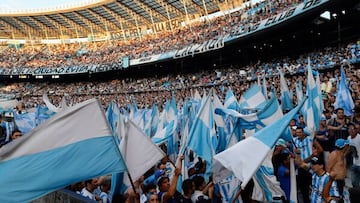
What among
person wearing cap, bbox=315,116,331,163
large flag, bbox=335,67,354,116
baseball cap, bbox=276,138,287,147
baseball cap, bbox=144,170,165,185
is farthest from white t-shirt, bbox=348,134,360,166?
large flag, bbox=335,67,354,116

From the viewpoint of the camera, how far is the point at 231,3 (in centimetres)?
4300

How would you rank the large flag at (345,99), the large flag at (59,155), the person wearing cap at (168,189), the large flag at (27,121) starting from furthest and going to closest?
the large flag at (27,121), the large flag at (345,99), the person wearing cap at (168,189), the large flag at (59,155)

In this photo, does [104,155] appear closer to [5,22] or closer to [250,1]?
[250,1]

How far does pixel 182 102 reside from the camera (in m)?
18.9

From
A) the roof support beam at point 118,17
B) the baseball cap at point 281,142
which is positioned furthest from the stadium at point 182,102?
the roof support beam at point 118,17

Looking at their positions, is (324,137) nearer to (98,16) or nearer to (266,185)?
(266,185)

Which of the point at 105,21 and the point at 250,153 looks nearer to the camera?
the point at 250,153

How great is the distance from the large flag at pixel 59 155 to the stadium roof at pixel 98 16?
40515mm

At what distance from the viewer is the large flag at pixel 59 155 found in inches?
138

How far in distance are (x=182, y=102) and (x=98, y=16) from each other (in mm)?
40927

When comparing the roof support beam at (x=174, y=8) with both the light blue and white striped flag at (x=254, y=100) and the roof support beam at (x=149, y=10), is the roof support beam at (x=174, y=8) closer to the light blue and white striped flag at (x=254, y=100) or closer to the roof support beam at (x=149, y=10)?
the roof support beam at (x=149, y=10)

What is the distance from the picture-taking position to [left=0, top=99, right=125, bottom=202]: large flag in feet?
11.5

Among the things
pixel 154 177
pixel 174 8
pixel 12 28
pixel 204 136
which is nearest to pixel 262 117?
pixel 204 136

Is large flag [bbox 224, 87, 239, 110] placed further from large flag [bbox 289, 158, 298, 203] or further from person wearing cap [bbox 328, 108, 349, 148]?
large flag [bbox 289, 158, 298, 203]
